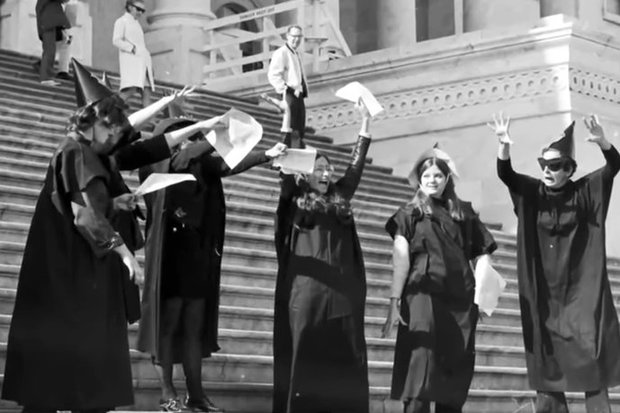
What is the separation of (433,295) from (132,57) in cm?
775

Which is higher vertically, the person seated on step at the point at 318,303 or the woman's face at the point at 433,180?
the woman's face at the point at 433,180

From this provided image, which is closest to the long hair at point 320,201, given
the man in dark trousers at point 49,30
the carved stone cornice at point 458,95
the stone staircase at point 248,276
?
the stone staircase at point 248,276

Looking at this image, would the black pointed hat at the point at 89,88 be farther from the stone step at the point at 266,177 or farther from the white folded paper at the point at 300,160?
the stone step at the point at 266,177

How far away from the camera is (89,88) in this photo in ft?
26.7

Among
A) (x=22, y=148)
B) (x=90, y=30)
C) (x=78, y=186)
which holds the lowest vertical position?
(x=78, y=186)

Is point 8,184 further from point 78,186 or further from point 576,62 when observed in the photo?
point 576,62

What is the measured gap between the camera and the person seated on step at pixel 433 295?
9.13 m

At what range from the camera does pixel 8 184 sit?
12.0m

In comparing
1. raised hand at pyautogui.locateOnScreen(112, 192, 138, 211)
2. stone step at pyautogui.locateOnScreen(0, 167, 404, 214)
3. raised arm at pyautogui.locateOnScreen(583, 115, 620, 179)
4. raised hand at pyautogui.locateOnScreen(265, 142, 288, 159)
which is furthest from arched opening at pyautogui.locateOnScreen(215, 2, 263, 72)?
raised hand at pyautogui.locateOnScreen(112, 192, 138, 211)

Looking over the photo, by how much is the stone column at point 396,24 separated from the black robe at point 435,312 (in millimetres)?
14394

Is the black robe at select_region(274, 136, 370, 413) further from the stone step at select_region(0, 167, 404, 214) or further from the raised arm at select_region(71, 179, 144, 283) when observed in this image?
the stone step at select_region(0, 167, 404, 214)

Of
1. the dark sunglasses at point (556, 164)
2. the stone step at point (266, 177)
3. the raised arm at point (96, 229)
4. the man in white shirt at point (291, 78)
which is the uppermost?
the man in white shirt at point (291, 78)

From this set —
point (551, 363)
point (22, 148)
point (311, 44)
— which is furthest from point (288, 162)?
point (311, 44)

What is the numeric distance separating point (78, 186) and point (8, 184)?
14.5 ft
